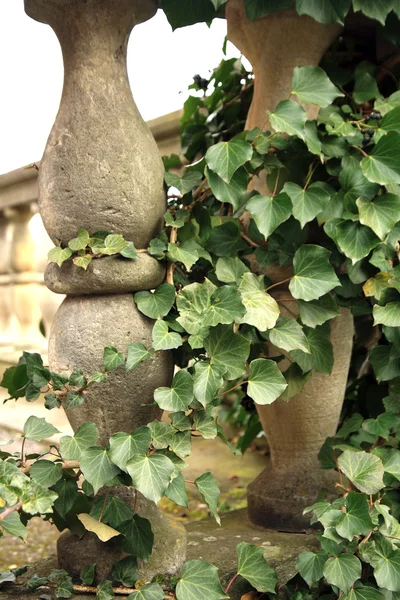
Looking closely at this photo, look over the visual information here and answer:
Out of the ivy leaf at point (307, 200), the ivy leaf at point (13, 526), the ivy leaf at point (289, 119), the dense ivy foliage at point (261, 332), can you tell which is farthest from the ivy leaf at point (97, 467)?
the ivy leaf at point (289, 119)

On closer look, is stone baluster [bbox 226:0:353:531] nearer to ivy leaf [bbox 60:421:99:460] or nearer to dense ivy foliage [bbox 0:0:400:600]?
dense ivy foliage [bbox 0:0:400:600]

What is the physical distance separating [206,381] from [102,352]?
0.67 feet

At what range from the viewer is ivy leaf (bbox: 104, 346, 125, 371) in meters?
1.23

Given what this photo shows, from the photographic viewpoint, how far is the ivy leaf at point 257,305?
1.28 meters

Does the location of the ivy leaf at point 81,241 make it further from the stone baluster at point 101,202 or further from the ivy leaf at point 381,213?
the ivy leaf at point 381,213

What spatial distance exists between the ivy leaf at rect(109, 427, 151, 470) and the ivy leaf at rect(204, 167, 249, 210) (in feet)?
1.45

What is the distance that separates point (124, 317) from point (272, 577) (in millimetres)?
552

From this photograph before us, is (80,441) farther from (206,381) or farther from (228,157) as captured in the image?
(228,157)

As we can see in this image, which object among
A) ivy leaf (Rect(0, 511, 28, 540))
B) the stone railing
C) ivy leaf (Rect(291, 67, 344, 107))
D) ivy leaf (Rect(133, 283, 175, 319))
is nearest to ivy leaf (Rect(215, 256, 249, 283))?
ivy leaf (Rect(133, 283, 175, 319))

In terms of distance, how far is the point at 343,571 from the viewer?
1.24 metres

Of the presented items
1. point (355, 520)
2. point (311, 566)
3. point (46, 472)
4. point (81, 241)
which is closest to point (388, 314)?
point (355, 520)

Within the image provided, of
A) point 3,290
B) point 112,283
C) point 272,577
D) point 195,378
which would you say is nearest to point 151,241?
point 112,283

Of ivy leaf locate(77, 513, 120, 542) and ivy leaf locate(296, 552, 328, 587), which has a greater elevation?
ivy leaf locate(77, 513, 120, 542)

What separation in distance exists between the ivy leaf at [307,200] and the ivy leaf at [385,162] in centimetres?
9
